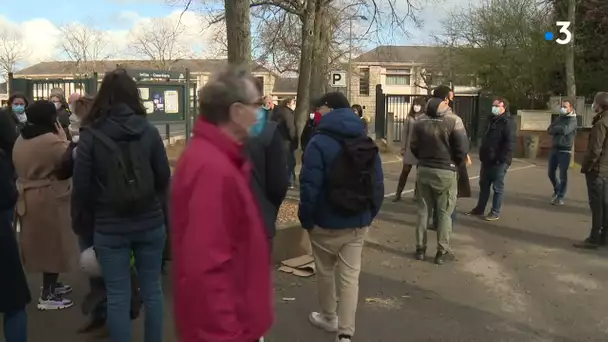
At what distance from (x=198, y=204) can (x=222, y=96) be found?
16.6 inches

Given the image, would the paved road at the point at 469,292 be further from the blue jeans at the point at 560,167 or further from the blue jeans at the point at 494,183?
the blue jeans at the point at 560,167

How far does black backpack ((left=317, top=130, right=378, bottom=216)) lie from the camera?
417 cm

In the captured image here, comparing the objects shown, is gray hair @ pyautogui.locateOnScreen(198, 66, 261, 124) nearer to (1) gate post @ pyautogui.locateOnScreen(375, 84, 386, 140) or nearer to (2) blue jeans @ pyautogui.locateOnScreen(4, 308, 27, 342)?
(2) blue jeans @ pyautogui.locateOnScreen(4, 308, 27, 342)

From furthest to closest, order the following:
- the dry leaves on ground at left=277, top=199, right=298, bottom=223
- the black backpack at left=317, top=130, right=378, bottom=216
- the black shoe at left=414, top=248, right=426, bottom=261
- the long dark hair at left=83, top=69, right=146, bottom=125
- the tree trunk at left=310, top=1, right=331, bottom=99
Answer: the tree trunk at left=310, top=1, right=331, bottom=99
the dry leaves on ground at left=277, top=199, right=298, bottom=223
the black shoe at left=414, top=248, right=426, bottom=261
the black backpack at left=317, top=130, right=378, bottom=216
the long dark hair at left=83, top=69, right=146, bottom=125

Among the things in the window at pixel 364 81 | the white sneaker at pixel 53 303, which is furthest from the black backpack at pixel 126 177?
the window at pixel 364 81

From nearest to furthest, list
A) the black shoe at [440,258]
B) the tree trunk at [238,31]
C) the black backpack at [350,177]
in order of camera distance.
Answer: the black backpack at [350,177] → the black shoe at [440,258] → the tree trunk at [238,31]

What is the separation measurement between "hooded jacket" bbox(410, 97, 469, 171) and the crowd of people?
0.01m

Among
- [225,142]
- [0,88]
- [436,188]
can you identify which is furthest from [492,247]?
[0,88]

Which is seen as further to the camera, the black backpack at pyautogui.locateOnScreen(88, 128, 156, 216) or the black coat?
the black coat

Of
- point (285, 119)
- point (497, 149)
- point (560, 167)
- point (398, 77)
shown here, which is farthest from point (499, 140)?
point (398, 77)

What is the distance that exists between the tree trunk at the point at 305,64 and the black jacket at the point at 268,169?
45.8ft

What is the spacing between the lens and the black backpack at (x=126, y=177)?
3.44m

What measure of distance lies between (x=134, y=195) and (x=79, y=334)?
5.41 ft

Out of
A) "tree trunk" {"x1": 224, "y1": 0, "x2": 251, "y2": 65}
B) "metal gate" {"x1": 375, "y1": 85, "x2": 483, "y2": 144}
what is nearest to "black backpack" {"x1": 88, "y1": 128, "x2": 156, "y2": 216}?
"tree trunk" {"x1": 224, "y1": 0, "x2": 251, "y2": 65}
